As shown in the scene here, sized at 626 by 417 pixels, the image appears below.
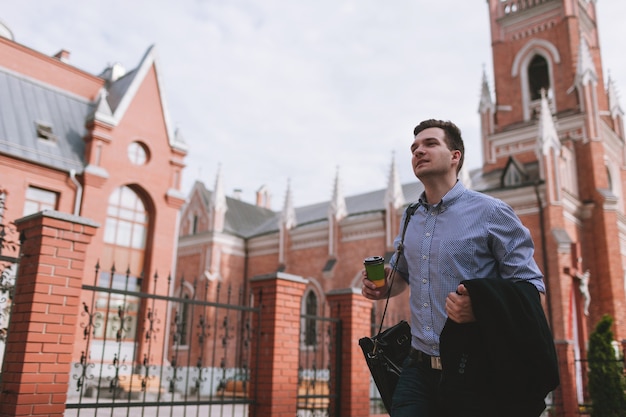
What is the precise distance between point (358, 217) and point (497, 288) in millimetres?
22620

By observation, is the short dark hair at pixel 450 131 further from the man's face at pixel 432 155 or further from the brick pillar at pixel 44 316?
the brick pillar at pixel 44 316

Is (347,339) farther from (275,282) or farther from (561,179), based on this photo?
(561,179)

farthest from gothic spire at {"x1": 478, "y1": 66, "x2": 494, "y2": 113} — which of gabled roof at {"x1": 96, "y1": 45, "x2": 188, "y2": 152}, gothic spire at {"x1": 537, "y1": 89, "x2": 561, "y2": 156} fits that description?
gabled roof at {"x1": 96, "y1": 45, "x2": 188, "y2": 152}

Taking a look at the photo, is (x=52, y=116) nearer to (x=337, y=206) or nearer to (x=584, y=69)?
(x=337, y=206)

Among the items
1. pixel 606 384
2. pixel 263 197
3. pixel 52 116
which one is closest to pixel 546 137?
pixel 606 384

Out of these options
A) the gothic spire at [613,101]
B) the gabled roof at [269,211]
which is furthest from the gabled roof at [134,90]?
the gothic spire at [613,101]

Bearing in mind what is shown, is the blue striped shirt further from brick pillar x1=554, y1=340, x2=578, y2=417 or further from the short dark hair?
brick pillar x1=554, y1=340, x2=578, y2=417

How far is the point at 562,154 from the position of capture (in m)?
20.3

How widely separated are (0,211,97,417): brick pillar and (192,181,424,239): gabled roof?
71.6 feet

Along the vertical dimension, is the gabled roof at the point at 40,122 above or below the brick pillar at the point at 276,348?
above

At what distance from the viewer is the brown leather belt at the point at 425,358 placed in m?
2.25

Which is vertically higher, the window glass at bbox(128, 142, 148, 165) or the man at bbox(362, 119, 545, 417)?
the window glass at bbox(128, 142, 148, 165)

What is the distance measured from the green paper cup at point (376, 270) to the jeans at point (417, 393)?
1.46 feet

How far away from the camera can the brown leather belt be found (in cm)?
225
